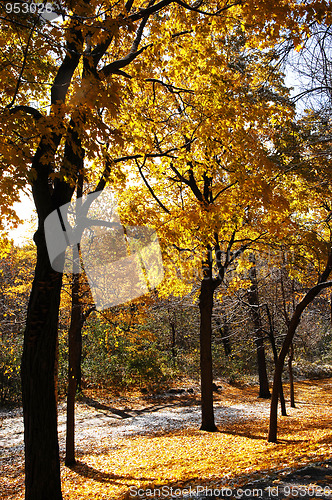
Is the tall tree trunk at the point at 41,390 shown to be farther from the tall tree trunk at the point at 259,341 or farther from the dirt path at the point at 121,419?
the tall tree trunk at the point at 259,341

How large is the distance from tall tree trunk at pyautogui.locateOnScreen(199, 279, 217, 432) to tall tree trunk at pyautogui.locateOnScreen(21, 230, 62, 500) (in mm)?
6249

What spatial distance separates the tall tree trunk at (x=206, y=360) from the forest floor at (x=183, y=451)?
21.1 inches

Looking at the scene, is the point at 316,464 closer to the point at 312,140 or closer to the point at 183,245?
the point at 312,140

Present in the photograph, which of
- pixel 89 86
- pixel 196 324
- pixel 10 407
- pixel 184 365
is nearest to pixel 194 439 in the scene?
pixel 89 86

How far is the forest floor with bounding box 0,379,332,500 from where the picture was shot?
4.53 metres

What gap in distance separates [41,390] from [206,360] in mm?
6690

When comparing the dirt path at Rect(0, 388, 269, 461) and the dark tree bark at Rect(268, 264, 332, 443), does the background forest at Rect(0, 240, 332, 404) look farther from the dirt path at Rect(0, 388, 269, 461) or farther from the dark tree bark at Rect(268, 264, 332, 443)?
the dark tree bark at Rect(268, 264, 332, 443)

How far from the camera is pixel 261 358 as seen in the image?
51.9ft

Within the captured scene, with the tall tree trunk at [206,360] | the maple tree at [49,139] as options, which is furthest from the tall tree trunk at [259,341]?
the maple tree at [49,139]

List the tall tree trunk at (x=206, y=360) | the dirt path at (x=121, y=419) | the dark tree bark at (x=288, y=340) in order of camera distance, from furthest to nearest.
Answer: the dirt path at (x=121, y=419)
the tall tree trunk at (x=206, y=360)
the dark tree bark at (x=288, y=340)

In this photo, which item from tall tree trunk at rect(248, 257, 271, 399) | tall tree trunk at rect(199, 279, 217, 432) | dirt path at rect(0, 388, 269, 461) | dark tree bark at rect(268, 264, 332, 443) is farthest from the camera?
tall tree trunk at rect(248, 257, 271, 399)

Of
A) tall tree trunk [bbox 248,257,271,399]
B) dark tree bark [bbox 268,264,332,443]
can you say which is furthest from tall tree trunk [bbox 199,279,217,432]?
tall tree trunk [bbox 248,257,271,399]

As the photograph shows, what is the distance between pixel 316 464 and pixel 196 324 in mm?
19346

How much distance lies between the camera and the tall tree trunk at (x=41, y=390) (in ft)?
14.6
